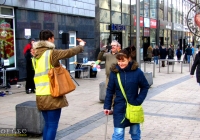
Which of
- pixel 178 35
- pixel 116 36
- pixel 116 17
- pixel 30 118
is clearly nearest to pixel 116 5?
pixel 116 17

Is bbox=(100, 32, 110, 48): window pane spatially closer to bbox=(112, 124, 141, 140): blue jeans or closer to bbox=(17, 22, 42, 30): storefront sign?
bbox=(17, 22, 42, 30): storefront sign

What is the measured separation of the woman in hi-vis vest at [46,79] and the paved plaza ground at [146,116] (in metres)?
1.46

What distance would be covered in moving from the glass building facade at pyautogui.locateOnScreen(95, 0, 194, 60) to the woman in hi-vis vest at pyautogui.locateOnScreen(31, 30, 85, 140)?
14981mm

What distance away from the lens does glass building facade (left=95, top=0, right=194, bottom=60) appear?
71.6 feet

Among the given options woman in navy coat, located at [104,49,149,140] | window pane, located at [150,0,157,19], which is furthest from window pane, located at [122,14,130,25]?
woman in navy coat, located at [104,49,149,140]

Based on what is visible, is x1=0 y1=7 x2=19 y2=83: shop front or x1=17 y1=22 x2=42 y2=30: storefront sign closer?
x1=0 y1=7 x2=19 y2=83: shop front

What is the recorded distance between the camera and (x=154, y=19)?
32812mm

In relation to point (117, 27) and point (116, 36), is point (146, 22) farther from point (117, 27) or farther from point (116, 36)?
point (117, 27)

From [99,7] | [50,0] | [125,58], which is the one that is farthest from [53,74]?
[99,7]

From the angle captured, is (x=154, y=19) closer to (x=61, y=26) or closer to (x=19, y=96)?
(x=61, y=26)

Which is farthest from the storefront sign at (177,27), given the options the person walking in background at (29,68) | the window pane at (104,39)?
the person walking in background at (29,68)

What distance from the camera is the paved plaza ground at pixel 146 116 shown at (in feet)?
19.2

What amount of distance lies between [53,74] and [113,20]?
1961 centimetres

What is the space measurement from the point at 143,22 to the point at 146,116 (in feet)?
75.8
